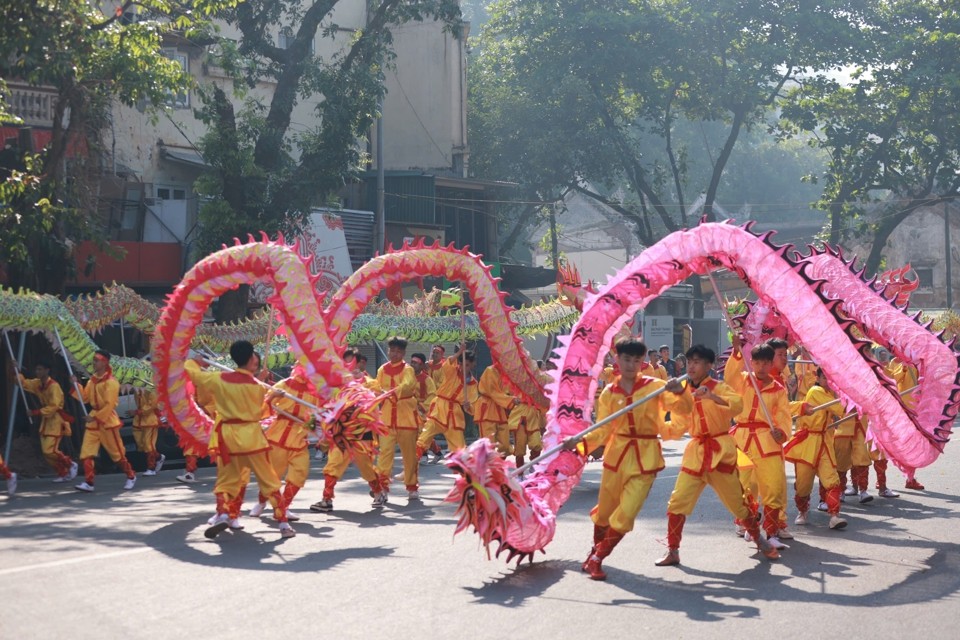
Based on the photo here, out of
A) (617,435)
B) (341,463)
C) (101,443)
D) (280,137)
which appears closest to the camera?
(617,435)

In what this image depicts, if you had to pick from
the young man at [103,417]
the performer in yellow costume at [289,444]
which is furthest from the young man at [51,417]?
the performer in yellow costume at [289,444]

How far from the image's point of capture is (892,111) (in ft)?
112

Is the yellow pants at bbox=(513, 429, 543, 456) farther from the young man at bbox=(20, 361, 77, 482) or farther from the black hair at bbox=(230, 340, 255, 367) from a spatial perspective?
the black hair at bbox=(230, 340, 255, 367)

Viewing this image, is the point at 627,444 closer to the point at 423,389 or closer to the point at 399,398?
the point at 399,398

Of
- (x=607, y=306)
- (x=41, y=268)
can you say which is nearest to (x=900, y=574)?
(x=607, y=306)

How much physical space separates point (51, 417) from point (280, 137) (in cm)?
845

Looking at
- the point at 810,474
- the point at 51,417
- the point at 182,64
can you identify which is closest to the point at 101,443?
the point at 51,417

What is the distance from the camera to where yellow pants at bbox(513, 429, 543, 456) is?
1510cm

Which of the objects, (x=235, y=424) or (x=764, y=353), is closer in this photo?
(x=764, y=353)

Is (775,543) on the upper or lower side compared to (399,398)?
lower

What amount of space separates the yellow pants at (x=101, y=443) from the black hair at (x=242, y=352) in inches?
196

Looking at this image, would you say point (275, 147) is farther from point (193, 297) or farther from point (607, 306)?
point (607, 306)

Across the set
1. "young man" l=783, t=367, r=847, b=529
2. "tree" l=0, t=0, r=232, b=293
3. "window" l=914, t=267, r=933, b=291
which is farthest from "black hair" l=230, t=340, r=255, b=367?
"window" l=914, t=267, r=933, b=291

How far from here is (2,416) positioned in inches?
668
